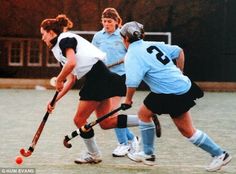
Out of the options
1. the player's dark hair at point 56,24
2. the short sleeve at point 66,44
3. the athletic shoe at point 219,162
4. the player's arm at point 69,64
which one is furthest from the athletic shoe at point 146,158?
the player's dark hair at point 56,24

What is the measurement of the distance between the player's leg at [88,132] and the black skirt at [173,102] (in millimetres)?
731

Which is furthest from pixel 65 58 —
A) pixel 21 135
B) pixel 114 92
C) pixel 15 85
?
pixel 15 85

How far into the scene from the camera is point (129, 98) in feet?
18.5

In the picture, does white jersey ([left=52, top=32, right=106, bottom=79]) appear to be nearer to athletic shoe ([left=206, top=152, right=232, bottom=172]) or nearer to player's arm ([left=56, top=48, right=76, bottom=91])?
player's arm ([left=56, top=48, right=76, bottom=91])

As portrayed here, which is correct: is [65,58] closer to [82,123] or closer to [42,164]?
[82,123]

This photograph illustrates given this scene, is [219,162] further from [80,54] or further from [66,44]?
[66,44]

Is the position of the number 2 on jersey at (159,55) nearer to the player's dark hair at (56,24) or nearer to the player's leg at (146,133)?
the player's leg at (146,133)

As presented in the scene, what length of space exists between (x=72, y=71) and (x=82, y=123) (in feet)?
1.83

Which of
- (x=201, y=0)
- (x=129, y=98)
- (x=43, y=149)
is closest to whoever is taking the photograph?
(x=129, y=98)

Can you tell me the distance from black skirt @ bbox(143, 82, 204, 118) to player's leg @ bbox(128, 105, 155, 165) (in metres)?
0.15

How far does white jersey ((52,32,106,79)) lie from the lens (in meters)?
5.90

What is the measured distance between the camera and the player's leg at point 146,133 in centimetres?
584

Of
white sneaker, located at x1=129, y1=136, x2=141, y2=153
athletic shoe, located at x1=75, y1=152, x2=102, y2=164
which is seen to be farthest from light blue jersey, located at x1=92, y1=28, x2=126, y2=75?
athletic shoe, located at x1=75, y1=152, x2=102, y2=164

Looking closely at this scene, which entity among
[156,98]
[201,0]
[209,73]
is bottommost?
[209,73]
